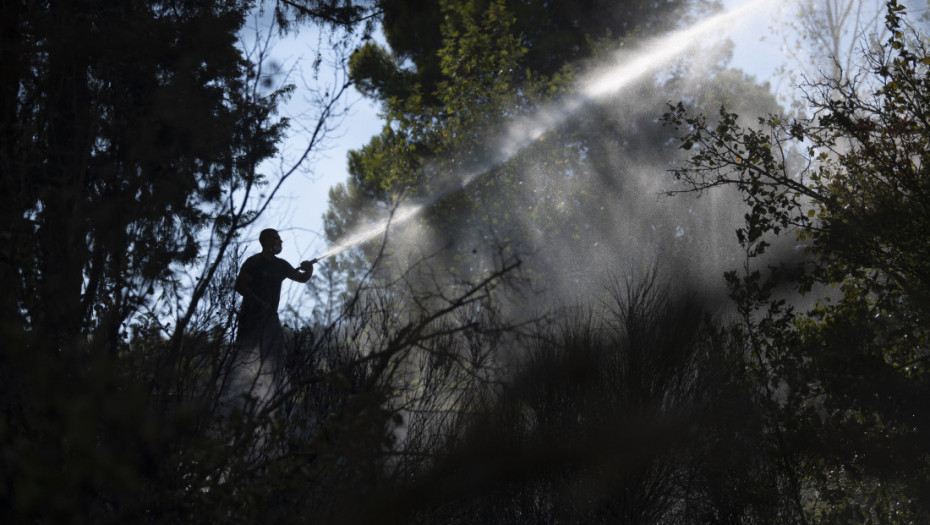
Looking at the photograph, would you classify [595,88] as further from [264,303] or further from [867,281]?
[264,303]

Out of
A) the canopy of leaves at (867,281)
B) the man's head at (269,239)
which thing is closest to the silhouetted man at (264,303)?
the man's head at (269,239)

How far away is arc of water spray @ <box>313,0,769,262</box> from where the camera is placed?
12.1 meters

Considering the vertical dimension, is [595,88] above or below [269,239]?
above

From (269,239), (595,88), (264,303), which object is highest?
(595,88)

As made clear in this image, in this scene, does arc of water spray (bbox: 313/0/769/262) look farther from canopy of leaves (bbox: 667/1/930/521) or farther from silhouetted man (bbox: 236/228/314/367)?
canopy of leaves (bbox: 667/1/930/521)

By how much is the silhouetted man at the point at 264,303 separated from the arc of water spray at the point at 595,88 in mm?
4459

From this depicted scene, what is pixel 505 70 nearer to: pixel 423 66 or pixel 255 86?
pixel 423 66

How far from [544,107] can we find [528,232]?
2098 millimetres

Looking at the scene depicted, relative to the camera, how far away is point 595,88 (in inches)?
543

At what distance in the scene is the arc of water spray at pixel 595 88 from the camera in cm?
1205

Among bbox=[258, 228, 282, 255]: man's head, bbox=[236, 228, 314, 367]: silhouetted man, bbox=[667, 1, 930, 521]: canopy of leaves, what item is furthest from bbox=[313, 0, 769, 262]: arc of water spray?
bbox=[667, 1, 930, 521]: canopy of leaves

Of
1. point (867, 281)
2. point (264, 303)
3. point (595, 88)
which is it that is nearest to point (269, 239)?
point (264, 303)

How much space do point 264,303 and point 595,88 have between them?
1080cm

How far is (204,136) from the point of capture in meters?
3.87
